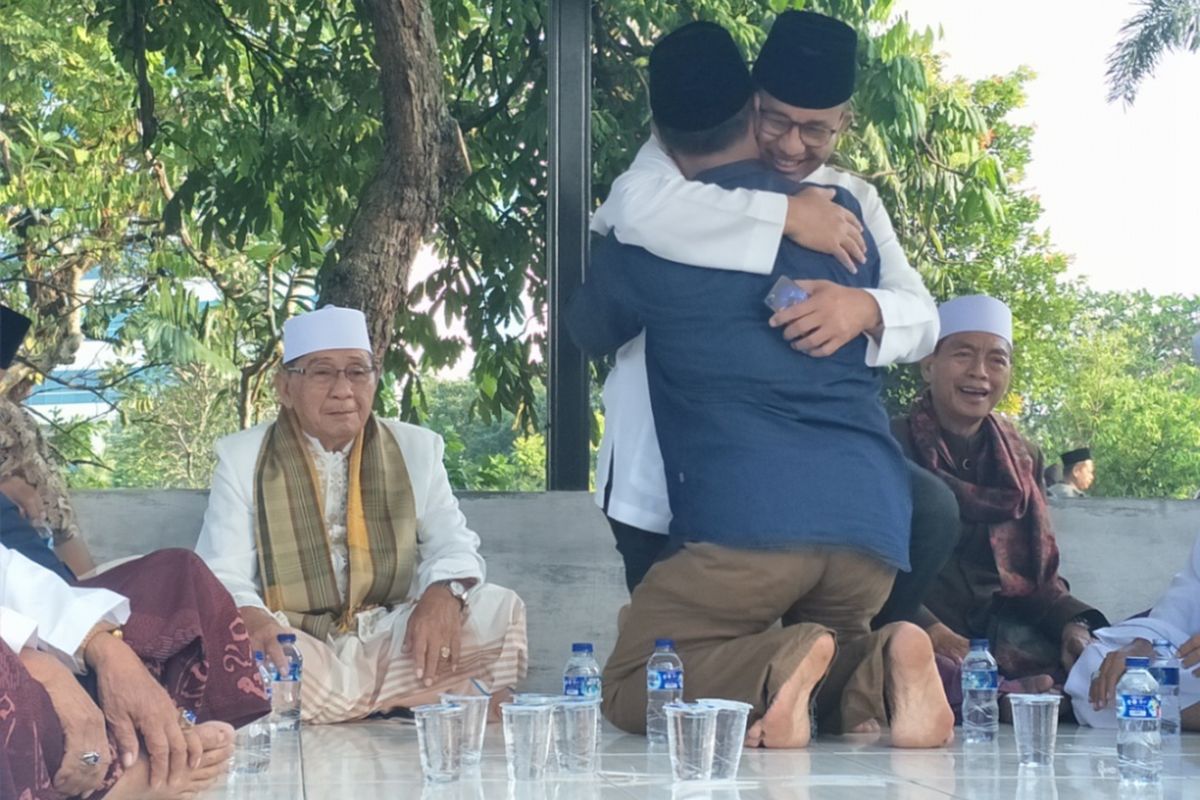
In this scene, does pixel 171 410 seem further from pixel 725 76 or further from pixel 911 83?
pixel 725 76

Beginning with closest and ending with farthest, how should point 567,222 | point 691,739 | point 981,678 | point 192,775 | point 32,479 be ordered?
point 192,775 → point 691,739 → point 981,678 → point 32,479 → point 567,222

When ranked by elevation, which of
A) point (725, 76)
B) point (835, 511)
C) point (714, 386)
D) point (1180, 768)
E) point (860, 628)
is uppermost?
point (725, 76)

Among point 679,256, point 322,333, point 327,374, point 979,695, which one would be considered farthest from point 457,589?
point 979,695

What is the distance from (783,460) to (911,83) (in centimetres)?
357

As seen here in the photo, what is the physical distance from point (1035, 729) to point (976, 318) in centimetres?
171

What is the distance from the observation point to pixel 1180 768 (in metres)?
3.46

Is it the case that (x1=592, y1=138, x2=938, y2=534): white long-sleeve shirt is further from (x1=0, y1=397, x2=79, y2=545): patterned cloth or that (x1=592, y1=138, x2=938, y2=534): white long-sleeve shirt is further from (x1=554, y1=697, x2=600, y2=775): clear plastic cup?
(x1=0, y1=397, x2=79, y2=545): patterned cloth

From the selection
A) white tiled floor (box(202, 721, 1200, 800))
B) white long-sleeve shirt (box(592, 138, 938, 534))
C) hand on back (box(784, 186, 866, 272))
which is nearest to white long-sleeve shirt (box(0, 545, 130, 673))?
white tiled floor (box(202, 721, 1200, 800))

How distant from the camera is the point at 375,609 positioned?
14.9 feet

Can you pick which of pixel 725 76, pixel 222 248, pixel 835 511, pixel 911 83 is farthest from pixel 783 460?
pixel 222 248

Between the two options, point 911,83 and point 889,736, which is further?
point 911,83

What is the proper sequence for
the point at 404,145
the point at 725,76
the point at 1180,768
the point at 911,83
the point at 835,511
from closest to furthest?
the point at 1180,768, the point at 835,511, the point at 725,76, the point at 404,145, the point at 911,83

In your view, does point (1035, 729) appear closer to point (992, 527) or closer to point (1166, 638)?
point (1166, 638)

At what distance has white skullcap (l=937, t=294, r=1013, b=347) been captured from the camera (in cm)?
482
